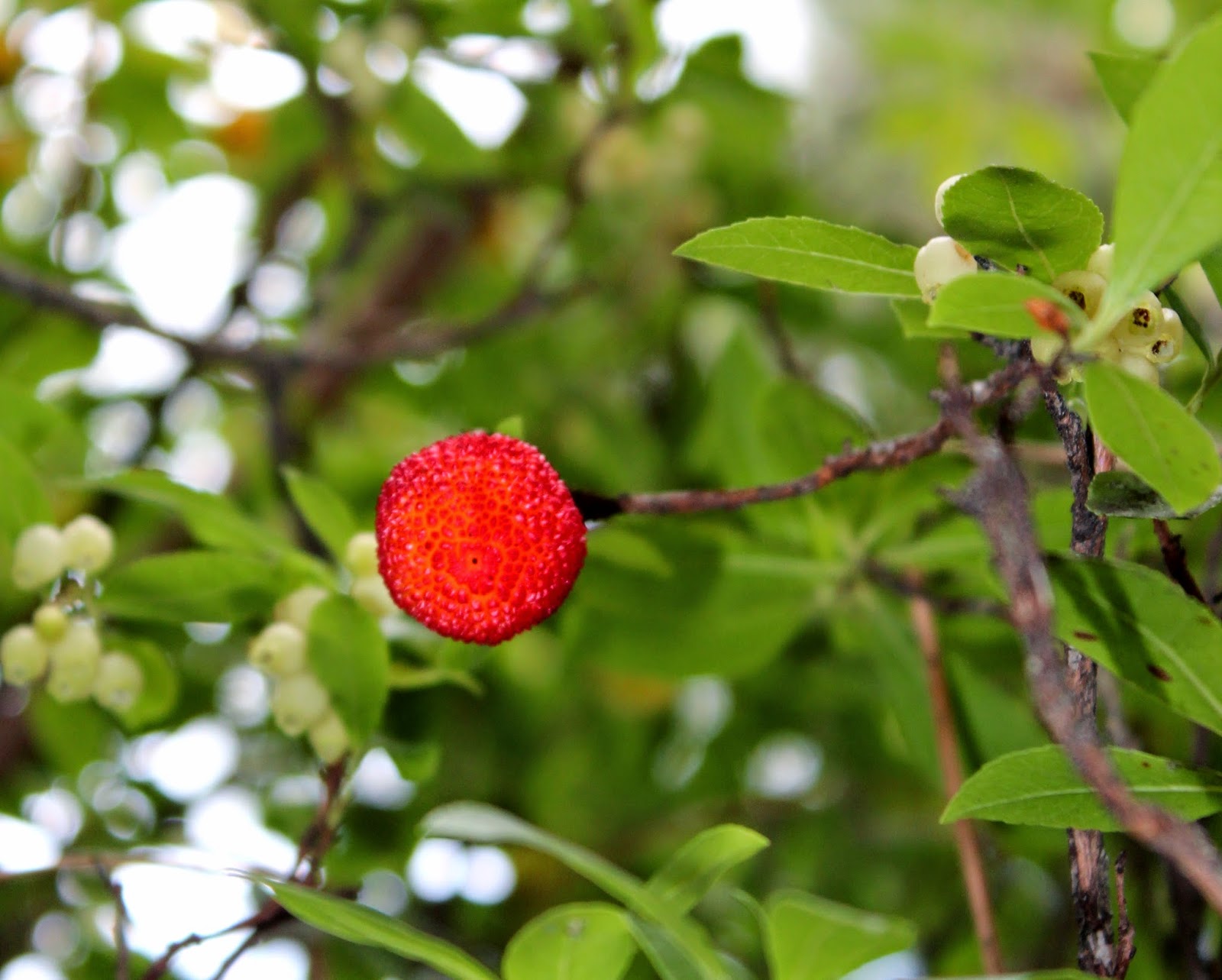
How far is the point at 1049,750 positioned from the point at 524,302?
4.25ft

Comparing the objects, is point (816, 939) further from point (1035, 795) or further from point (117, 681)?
point (117, 681)

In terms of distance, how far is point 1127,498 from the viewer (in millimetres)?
754

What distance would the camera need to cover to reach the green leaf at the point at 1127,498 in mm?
752

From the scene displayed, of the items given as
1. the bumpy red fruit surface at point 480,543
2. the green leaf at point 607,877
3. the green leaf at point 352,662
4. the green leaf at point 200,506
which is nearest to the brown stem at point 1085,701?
the green leaf at point 607,877

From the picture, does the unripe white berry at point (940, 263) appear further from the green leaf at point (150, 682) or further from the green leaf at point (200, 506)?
the green leaf at point (150, 682)

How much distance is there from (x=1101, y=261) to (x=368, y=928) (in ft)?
2.10

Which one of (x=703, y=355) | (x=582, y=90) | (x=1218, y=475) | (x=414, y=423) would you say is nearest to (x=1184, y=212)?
(x=1218, y=475)

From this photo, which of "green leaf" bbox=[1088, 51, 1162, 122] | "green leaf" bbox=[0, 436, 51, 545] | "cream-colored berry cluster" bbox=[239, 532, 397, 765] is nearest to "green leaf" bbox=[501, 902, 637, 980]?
"cream-colored berry cluster" bbox=[239, 532, 397, 765]

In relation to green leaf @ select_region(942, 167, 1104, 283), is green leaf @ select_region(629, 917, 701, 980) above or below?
below

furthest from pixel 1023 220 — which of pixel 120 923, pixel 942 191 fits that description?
pixel 120 923

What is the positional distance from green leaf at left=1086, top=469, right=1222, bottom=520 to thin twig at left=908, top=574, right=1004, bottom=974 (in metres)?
0.46

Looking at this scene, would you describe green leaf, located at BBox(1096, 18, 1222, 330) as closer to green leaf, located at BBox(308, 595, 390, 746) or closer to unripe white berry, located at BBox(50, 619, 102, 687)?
green leaf, located at BBox(308, 595, 390, 746)

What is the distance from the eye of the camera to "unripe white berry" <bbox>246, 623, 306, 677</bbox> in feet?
3.54

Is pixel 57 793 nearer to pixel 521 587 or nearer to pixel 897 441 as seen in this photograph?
pixel 521 587
